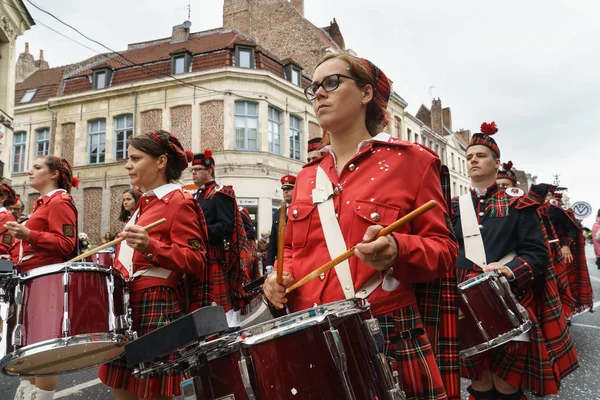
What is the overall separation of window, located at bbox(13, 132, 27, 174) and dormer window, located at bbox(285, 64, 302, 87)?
1548cm

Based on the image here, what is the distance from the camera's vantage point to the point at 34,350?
2213 millimetres

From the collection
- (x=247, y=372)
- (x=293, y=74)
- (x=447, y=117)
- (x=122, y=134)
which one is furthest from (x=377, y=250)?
(x=447, y=117)

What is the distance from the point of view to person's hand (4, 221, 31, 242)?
3162mm

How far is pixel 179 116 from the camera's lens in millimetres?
22688

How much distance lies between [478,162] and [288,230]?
6.83 feet

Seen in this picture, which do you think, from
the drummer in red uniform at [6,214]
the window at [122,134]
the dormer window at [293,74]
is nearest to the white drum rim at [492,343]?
the drummer in red uniform at [6,214]

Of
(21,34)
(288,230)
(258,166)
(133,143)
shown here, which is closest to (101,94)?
(21,34)

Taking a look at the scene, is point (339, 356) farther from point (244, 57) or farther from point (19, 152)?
point (19, 152)

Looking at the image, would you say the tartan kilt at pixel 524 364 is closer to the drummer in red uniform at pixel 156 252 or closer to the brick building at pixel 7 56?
the drummer in red uniform at pixel 156 252

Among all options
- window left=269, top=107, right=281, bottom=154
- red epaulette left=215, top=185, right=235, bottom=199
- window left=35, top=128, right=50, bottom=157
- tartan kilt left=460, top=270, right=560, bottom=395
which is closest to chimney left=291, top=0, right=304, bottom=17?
window left=269, top=107, right=281, bottom=154

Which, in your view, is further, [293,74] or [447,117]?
[447,117]

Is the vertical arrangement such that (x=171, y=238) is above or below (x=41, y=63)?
below

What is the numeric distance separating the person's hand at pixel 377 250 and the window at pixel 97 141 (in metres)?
25.0

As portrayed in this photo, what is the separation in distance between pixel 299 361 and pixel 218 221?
3.99 meters
